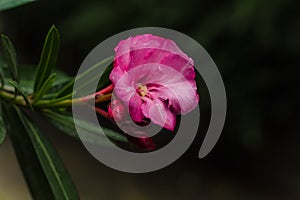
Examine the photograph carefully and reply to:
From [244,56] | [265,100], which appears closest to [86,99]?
[244,56]

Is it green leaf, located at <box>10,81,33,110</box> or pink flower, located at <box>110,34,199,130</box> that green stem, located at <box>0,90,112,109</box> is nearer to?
green leaf, located at <box>10,81,33,110</box>

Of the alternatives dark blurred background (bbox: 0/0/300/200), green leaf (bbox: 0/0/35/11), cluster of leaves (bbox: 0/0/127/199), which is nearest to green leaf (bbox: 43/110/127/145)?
cluster of leaves (bbox: 0/0/127/199)

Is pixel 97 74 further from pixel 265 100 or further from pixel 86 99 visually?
pixel 265 100

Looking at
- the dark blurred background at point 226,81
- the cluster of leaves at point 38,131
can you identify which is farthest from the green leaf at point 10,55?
the dark blurred background at point 226,81

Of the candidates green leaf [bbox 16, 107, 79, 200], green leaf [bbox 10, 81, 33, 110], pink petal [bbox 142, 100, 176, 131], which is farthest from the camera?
green leaf [bbox 16, 107, 79, 200]

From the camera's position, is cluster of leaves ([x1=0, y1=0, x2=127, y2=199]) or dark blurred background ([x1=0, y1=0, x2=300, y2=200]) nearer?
cluster of leaves ([x1=0, y1=0, x2=127, y2=199])

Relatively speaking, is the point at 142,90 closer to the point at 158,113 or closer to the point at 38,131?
the point at 158,113

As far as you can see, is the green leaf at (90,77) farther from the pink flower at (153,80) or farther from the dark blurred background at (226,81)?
the dark blurred background at (226,81)

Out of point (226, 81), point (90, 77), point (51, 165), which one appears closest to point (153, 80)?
point (90, 77)
